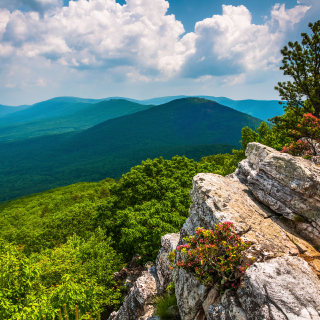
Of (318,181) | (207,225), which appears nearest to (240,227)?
(207,225)

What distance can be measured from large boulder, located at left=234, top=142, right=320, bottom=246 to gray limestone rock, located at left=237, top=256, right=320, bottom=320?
3.32 m

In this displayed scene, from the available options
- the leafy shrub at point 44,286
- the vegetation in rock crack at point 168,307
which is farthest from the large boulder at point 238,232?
the leafy shrub at point 44,286

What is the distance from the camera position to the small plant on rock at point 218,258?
7566 mm

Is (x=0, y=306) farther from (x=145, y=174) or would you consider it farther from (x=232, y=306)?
(x=145, y=174)

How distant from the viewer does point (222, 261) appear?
7500 millimetres

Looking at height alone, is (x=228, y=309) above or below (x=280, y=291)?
below

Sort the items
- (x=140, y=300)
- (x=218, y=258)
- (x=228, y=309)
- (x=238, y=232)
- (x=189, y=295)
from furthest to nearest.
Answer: (x=140, y=300)
(x=189, y=295)
(x=238, y=232)
(x=218, y=258)
(x=228, y=309)

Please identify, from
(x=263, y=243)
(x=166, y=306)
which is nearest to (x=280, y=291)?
(x=263, y=243)

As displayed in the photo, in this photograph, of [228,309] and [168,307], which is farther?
[168,307]

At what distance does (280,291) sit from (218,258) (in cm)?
216

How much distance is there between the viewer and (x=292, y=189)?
10.6 meters

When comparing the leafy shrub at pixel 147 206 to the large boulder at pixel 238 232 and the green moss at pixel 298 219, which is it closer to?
the large boulder at pixel 238 232

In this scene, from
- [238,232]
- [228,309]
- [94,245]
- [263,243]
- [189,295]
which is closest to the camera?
[228,309]

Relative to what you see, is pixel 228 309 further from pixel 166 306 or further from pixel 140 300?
pixel 140 300
